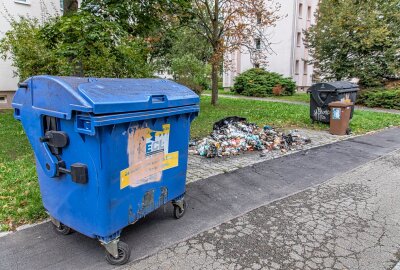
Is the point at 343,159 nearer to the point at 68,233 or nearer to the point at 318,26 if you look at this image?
the point at 68,233

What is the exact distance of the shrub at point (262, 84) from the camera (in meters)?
22.5

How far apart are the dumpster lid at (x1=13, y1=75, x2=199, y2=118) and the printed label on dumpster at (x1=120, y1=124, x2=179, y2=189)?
0.26m

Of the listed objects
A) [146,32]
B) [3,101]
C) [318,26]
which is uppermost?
[318,26]

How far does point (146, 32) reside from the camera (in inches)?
297

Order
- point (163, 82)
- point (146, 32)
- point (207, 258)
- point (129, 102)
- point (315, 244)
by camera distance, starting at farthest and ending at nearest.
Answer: point (146, 32) < point (163, 82) < point (315, 244) < point (207, 258) < point (129, 102)

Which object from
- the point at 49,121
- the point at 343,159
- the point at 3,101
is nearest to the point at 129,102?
the point at 49,121

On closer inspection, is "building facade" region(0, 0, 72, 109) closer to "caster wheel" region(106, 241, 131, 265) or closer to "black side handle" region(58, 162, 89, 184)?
"black side handle" region(58, 162, 89, 184)

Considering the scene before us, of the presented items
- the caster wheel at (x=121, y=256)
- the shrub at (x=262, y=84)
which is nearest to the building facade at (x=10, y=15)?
the caster wheel at (x=121, y=256)

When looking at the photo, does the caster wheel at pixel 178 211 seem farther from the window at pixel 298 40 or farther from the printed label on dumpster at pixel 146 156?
the window at pixel 298 40

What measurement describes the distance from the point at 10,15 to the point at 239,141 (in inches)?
380

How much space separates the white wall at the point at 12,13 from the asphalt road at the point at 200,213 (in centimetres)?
983

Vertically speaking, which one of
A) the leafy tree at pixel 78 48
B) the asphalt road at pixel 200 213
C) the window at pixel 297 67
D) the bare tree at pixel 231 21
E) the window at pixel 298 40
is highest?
the window at pixel 298 40

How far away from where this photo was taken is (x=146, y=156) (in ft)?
9.98

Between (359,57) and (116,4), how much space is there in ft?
49.8
